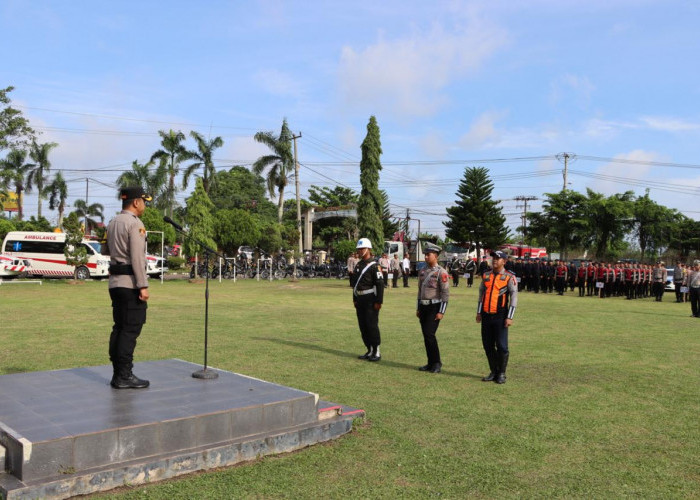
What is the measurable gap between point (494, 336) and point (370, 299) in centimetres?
199

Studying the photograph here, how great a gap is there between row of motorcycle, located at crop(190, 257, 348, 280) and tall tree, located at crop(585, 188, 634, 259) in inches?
784

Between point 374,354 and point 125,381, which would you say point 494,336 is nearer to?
point 374,354

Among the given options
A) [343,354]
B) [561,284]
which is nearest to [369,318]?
[343,354]

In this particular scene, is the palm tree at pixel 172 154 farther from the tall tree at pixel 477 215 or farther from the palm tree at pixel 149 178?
the tall tree at pixel 477 215

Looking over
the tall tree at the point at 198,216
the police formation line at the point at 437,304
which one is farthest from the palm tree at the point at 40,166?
the police formation line at the point at 437,304

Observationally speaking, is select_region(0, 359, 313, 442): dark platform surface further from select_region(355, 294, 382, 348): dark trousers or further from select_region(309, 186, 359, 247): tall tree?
select_region(309, 186, 359, 247): tall tree

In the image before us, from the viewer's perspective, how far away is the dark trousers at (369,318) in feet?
29.9

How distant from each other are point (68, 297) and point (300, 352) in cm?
1281

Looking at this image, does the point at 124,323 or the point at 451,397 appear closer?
the point at 124,323

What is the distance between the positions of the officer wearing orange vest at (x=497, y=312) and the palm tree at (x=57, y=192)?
54.6 m

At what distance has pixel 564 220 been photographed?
46125 mm

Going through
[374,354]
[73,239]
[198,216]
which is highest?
[198,216]

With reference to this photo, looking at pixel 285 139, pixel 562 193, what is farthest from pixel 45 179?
pixel 562 193

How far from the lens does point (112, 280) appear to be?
5508 millimetres
